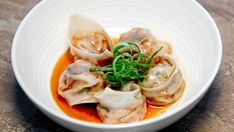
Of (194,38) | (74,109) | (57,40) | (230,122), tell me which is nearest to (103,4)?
(57,40)

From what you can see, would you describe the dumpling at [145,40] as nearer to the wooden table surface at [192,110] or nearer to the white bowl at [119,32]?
the white bowl at [119,32]

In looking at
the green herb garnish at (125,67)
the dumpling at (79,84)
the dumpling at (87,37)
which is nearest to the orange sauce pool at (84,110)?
the dumpling at (79,84)

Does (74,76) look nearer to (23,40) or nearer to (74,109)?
(74,109)

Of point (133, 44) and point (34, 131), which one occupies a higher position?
point (133, 44)

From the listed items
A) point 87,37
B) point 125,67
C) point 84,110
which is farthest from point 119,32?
point 84,110

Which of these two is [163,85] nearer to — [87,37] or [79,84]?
[79,84]
